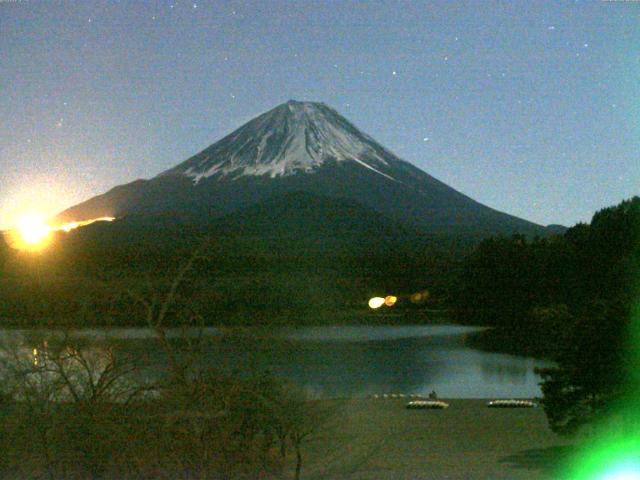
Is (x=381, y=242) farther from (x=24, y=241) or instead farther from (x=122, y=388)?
(x=122, y=388)

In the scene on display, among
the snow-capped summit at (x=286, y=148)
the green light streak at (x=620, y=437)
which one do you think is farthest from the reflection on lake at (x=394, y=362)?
the snow-capped summit at (x=286, y=148)

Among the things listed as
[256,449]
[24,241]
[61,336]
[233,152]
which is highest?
[233,152]

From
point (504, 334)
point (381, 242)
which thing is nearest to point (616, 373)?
point (381, 242)

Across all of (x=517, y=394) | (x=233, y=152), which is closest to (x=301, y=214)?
(x=517, y=394)

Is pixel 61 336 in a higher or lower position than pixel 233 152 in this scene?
lower

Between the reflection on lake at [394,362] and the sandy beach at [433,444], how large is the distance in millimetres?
841

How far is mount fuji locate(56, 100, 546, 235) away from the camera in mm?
36688

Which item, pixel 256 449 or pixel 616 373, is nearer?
pixel 256 449

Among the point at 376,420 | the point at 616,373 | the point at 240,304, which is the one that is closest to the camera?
the point at 616,373

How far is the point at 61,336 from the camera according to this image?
23.7 feet

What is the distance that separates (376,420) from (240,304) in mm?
4045

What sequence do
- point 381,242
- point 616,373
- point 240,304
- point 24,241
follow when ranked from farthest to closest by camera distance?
point 381,242, point 240,304, point 24,241, point 616,373

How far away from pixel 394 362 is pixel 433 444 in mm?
14041

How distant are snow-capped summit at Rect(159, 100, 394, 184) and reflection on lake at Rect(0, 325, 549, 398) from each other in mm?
18044
